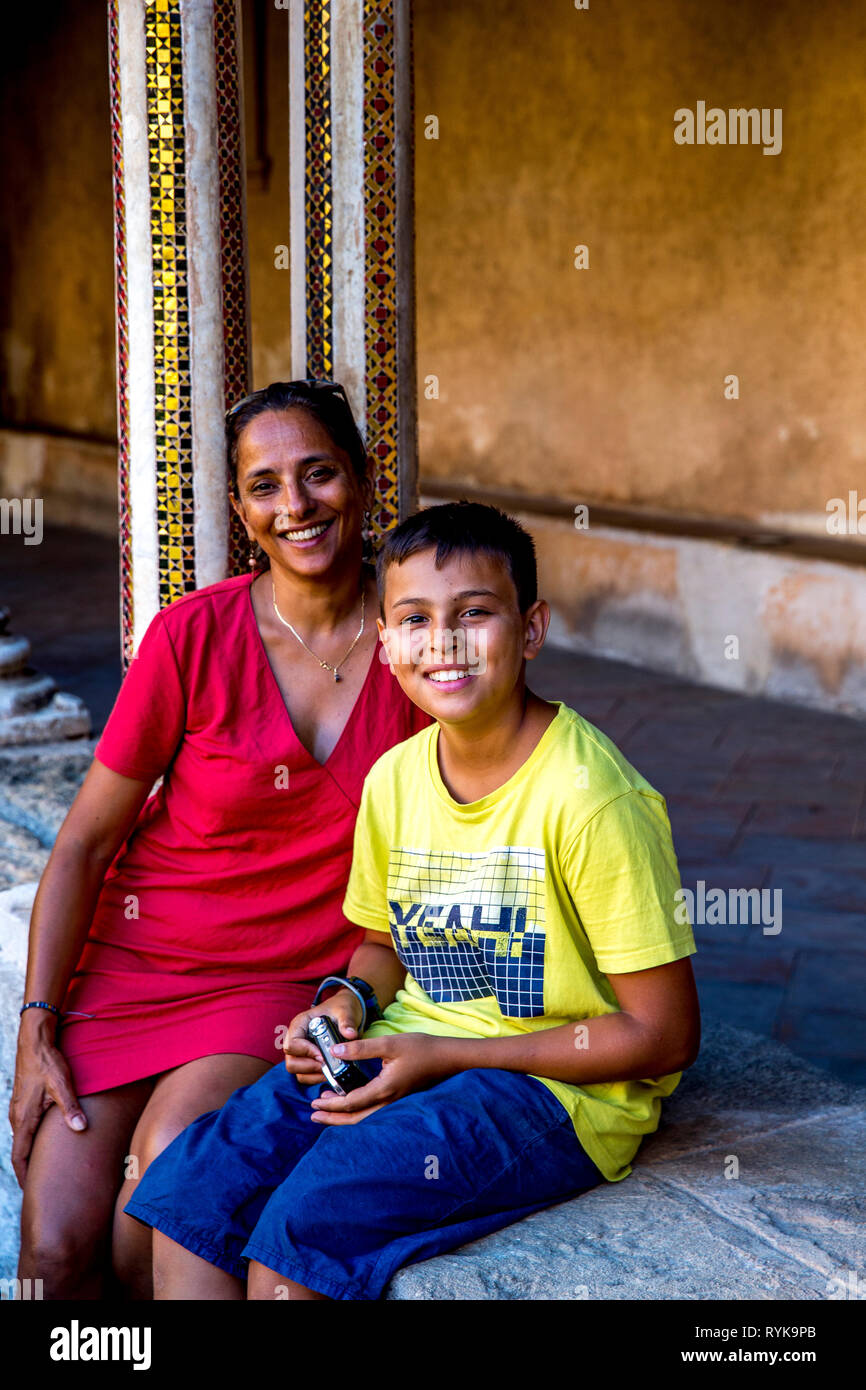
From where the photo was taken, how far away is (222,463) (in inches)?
133

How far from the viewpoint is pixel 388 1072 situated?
6.54ft

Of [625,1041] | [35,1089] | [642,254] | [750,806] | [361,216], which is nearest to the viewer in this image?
[625,1041]

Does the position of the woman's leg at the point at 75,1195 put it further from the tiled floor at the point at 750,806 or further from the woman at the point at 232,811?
the tiled floor at the point at 750,806

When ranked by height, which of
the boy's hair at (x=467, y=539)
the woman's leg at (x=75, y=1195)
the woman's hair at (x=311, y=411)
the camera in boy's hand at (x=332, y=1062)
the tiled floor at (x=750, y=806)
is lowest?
the tiled floor at (x=750, y=806)

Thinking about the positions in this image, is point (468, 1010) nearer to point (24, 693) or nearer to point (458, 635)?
point (458, 635)

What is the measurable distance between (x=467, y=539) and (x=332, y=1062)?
69 centimetres

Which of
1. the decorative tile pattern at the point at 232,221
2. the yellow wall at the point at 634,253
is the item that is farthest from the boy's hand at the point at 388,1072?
the yellow wall at the point at 634,253

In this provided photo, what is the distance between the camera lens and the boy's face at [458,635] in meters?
2.06

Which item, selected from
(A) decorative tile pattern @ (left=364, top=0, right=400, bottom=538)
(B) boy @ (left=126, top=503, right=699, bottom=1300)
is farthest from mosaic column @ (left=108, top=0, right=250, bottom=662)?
(B) boy @ (left=126, top=503, right=699, bottom=1300)

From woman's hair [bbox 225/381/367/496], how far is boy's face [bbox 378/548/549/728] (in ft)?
1.49

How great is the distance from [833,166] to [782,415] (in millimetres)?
1020

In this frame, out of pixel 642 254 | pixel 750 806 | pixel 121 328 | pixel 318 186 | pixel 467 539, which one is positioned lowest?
pixel 750 806

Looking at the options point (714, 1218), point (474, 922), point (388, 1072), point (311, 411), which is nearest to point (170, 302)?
point (311, 411)

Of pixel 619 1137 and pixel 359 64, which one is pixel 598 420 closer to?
pixel 359 64
